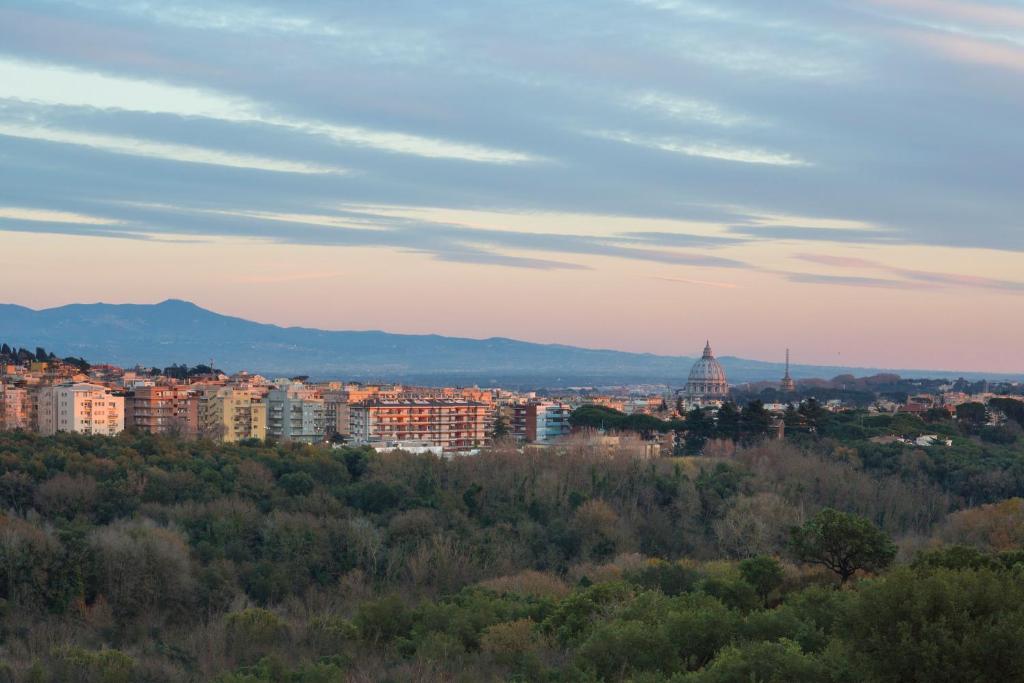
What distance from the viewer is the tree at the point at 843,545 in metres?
22.1

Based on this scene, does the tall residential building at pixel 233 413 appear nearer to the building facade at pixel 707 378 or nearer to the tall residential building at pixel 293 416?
the tall residential building at pixel 293 416

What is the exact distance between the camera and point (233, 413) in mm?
59781

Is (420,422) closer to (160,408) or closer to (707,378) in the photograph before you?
(160,408)

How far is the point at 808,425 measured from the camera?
2053 inches

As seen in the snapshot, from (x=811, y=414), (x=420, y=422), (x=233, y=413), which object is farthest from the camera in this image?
(x=420, y=422)

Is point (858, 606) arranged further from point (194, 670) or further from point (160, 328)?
point (160, 328)

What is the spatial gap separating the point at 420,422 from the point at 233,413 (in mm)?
9179

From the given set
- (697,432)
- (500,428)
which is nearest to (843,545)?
(697,432)

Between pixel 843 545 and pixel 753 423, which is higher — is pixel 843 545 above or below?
below

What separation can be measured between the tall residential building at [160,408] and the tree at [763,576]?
39614 mm

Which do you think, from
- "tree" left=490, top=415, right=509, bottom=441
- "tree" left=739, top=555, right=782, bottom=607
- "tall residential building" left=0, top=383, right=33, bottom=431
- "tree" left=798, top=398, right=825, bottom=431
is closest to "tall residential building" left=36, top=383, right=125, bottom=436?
"tall residential building" left=0, top=383, right=33, bottom=431

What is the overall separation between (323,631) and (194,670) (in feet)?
7.76

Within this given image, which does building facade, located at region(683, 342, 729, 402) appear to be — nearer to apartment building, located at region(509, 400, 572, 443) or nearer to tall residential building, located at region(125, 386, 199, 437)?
apartment building, located at region(509, 400, 572, 443)

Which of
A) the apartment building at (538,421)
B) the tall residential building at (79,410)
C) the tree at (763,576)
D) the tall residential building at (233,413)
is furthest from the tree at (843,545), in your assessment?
the apartment building at (538,421)
